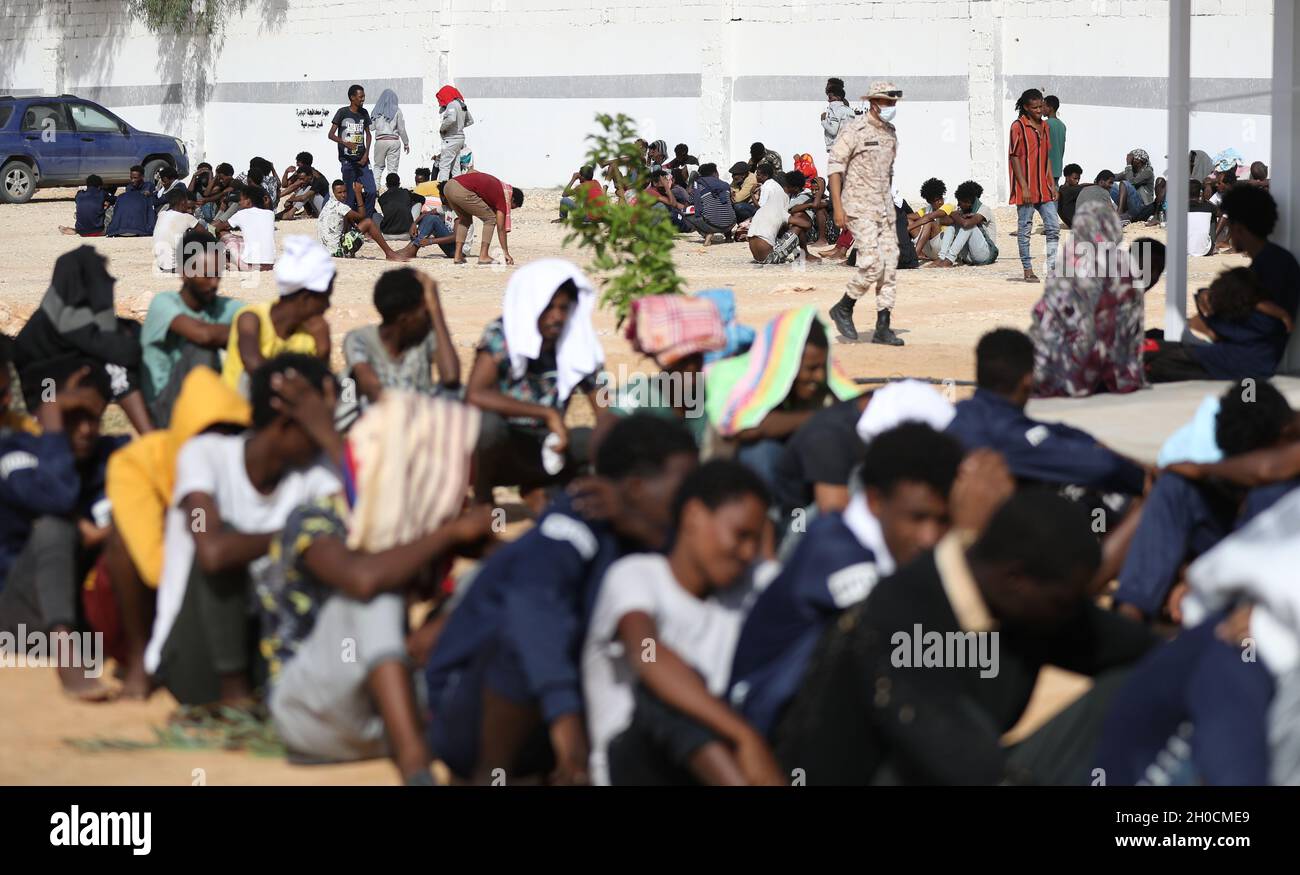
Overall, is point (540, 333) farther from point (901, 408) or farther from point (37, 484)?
point (37, 484)

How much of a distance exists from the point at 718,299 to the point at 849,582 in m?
3.12

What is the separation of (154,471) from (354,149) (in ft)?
47.2

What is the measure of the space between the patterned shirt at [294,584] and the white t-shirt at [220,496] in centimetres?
23

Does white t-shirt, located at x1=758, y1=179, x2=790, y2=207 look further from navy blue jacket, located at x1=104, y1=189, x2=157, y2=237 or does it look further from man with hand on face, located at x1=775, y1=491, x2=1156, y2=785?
man with hand on face, located at x1=775, y1=491, x2=1156, y2=785

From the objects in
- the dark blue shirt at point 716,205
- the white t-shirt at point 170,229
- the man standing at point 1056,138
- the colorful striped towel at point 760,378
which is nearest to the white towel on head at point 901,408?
the colorful striped towel at point 760,378

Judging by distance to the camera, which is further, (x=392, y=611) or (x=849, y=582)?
(x=392, y=611)

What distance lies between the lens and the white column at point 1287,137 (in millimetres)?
8445

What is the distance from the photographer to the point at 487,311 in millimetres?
12930

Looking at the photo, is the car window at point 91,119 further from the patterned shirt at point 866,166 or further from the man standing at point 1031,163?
the patterned shirt at point 866,166

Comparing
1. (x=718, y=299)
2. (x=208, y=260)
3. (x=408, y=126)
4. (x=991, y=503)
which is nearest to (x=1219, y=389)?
(x=718, y=299)
